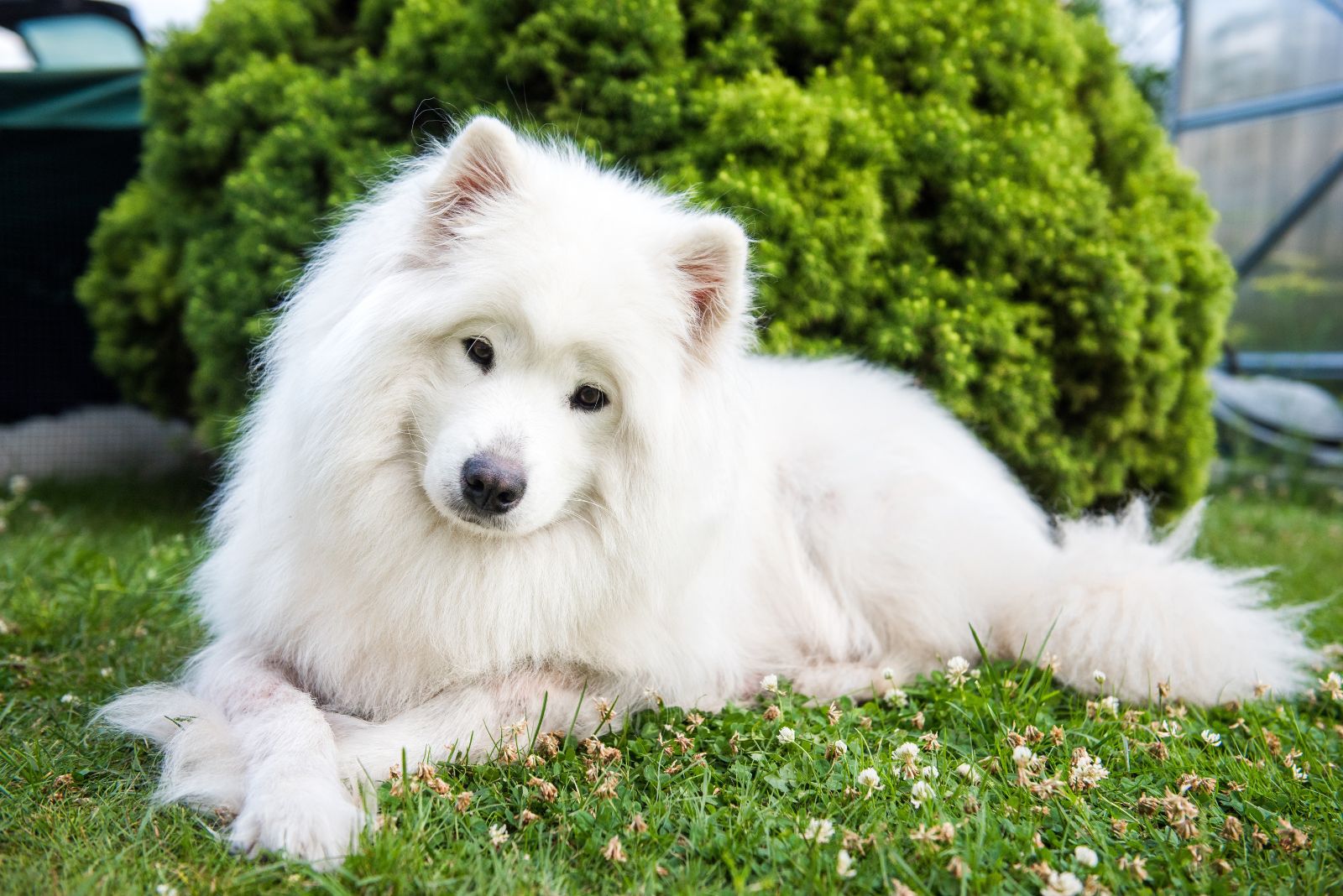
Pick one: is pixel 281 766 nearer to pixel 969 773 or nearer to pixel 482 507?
pixel 482 507

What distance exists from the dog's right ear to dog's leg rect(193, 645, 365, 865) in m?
1.19

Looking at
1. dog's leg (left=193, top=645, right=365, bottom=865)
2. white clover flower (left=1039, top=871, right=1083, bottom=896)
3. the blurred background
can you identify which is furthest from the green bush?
white clover flower (left=1039, top=871, right=1083, bottom=896)

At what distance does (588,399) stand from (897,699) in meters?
1.27

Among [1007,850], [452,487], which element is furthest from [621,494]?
[1007,850]

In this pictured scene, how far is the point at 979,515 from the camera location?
11.2 feet

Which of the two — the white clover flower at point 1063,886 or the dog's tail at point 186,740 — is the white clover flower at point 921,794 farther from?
the dog's tail at point 186,740

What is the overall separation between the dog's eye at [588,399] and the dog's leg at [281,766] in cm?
96

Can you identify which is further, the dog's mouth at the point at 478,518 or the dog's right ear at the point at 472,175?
the dog's right ear at the point at 472,175

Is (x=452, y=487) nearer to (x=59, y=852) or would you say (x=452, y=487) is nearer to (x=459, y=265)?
(x=459, y=265)

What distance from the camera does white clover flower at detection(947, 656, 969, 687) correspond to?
→ 112 inches

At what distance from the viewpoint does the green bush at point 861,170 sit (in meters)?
4.03

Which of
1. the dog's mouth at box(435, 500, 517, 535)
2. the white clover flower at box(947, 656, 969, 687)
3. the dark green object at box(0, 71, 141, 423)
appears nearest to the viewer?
the dog's mouth at box(435, 500, 517, 535)

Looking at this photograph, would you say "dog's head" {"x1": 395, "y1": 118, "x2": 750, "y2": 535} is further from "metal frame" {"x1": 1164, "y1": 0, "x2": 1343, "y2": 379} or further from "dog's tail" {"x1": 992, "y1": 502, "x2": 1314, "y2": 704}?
"metal frame" {"x1": 1164, "y1": 0, "x2": 1343, "y2": 379}

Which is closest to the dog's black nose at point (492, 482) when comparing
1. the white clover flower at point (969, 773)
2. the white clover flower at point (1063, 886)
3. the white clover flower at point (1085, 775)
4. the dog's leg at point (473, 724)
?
the dog's leg at point (473, 724)
